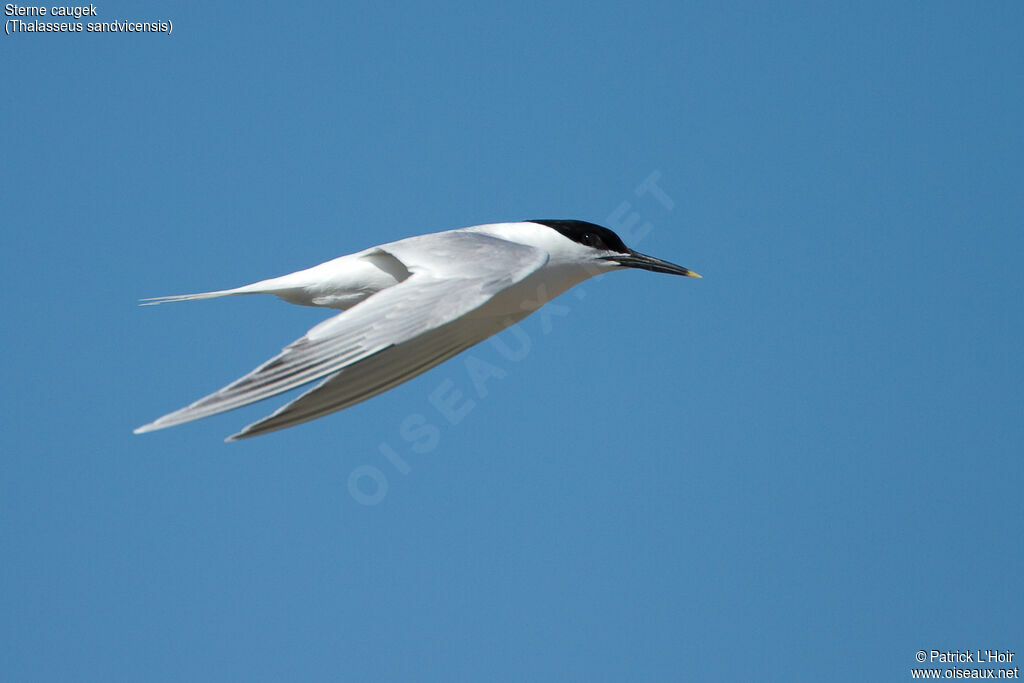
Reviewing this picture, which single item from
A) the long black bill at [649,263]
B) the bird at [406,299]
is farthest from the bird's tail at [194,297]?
the long black bill at [649,263]

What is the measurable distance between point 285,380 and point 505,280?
79 cm

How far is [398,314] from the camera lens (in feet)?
10.3

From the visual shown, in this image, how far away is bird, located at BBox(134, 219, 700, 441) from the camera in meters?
2.96

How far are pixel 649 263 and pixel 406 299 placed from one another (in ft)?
5.51

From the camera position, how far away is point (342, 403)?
3.78 m

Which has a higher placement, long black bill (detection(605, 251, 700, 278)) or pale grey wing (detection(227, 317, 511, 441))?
long black bill (detection(605, 251, 700, 278))

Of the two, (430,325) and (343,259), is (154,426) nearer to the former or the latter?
(430,325)

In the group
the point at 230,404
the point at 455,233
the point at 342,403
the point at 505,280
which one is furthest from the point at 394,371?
the point at 230,404

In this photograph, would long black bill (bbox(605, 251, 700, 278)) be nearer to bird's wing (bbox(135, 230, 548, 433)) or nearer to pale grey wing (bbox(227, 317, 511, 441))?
pale grey wing (bbox(227, 317, 511, 441))

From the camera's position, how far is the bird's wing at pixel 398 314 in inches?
114

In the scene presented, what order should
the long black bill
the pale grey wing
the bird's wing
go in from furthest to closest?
1. the long black bill
2. the pale grey wing
3. the bird's wing

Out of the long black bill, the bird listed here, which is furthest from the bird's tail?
the long black bill

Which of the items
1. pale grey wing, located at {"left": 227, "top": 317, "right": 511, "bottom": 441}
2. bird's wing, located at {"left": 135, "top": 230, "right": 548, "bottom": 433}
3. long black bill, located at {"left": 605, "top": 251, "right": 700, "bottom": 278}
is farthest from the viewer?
long black bill, located at {"left": 605, "top": 251, "right": 700, "bottom": 278}

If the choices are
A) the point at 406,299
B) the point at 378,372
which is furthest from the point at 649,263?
the point at 406,299
